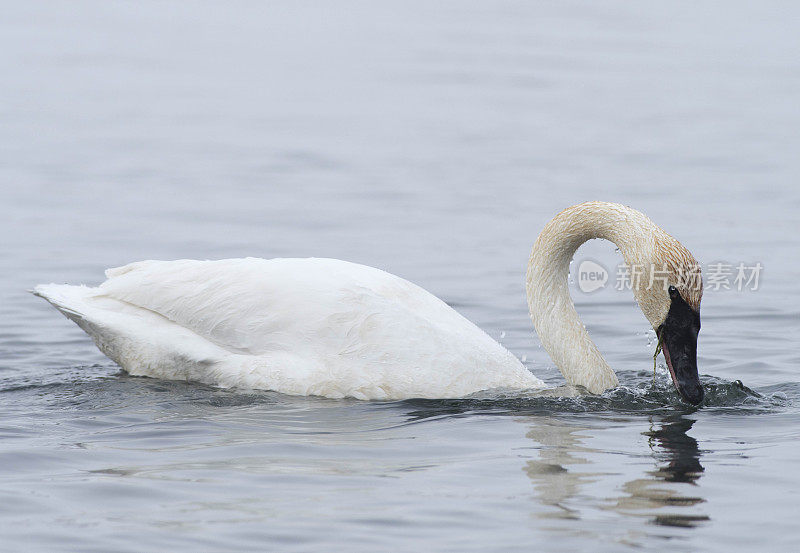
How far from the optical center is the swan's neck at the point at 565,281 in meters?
9.52

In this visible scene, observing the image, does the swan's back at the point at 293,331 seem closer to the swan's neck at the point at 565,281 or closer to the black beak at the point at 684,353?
the swan's neck at the point at 565,281

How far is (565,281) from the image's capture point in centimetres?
1007

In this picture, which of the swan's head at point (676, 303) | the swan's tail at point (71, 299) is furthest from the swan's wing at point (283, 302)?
the swan's head at point (676, 303)

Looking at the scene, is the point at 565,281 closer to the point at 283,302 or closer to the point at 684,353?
the point at 684,353

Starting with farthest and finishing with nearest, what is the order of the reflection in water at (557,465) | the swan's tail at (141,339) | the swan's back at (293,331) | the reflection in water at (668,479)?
the swan's tail at (141,339) < the swan's back at (293,331) < the reflection in water at (557,465) < the reflection in water at (668,479)

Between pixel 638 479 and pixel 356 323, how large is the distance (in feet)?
8.40

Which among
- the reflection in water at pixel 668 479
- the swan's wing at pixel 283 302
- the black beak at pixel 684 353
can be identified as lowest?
the reflection in water at pixel 668 479

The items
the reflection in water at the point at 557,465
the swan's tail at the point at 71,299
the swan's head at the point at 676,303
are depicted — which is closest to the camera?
the reflection in water at the point at 557,465

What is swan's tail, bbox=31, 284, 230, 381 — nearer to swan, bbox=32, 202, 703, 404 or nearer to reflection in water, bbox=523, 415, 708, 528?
swan, bbox=32, 202, 703, 404

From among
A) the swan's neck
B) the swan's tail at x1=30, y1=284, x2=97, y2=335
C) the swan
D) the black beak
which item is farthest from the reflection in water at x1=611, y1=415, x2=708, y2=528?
the swan's tail at x1=30, y1=284, x2=97, y2=335

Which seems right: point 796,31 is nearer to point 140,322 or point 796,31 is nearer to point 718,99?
point 718,99

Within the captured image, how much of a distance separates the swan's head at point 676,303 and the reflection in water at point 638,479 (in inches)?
11.6

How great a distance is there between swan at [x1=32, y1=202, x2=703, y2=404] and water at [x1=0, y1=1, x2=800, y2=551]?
24 centimetres

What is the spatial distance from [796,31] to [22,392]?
2743 cm
